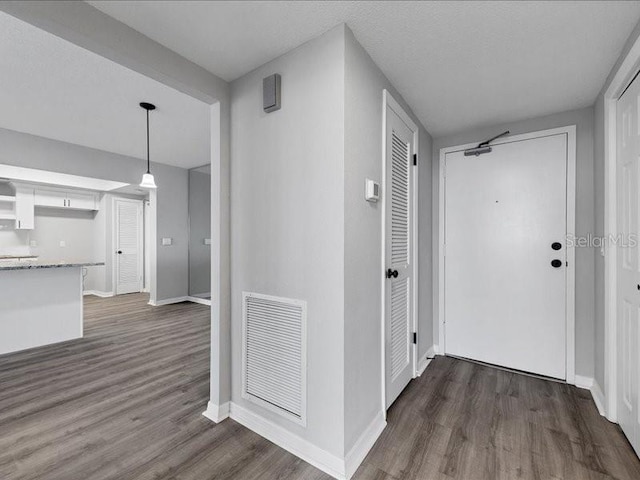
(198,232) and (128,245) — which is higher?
(198,232)

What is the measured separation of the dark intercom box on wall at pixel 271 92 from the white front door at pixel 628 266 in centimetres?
204

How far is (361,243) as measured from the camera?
1.76 meters

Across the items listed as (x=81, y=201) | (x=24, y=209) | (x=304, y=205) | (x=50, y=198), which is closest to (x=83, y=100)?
(x=304, y=205)

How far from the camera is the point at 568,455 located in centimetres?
172

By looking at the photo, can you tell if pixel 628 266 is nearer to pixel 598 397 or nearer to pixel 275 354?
pixel 598 397

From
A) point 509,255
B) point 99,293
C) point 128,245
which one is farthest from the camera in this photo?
point 128,245

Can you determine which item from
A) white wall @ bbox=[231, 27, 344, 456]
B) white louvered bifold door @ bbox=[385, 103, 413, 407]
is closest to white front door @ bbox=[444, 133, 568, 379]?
white louvered bifold door @ bbox=[385, 103, 413, 407]

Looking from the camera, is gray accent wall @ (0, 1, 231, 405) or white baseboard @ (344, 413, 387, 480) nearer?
gray accent wall @ (0, 1, 231, 405)

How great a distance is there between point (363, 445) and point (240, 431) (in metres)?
0.80

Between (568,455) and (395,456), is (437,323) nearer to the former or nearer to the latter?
(568,455)

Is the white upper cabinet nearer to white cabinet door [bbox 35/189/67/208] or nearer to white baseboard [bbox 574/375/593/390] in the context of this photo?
white cabinet door [bbox 35/189/67/208]

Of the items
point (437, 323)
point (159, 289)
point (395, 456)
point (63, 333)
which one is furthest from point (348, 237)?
point (159, 289)

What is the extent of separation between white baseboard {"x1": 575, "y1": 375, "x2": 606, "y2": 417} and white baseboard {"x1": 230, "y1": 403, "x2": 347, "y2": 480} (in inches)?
77.2

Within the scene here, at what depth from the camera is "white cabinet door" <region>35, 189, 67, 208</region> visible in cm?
567
